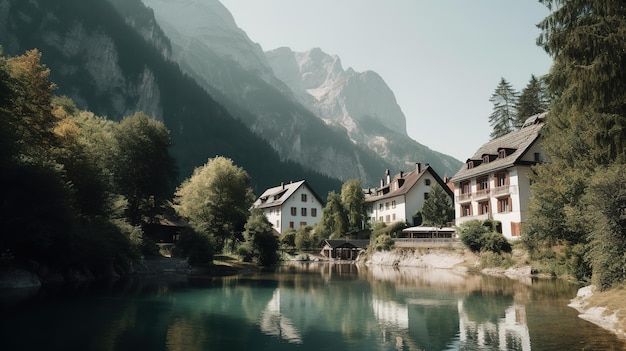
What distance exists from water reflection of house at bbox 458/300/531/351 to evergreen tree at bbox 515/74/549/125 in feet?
216

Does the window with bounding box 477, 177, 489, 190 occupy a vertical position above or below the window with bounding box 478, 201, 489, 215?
above

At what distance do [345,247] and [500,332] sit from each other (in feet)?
201

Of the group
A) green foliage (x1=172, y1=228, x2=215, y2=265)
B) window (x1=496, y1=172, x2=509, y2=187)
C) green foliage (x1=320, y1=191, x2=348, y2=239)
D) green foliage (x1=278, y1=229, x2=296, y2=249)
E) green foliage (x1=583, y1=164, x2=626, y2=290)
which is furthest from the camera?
green foliage (x1=278, y1=229, x2=296, y2=249)

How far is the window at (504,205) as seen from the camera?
5369cm

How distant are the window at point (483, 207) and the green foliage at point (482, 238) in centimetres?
390

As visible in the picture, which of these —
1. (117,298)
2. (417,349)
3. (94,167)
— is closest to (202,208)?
(94,167)

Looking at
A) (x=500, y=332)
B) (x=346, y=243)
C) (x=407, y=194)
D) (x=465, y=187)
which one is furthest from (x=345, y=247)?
(x=500, y=332)

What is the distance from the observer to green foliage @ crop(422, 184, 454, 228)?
68.4 metres

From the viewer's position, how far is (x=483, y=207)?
59312 mm

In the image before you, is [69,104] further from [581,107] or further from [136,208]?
[581,107]

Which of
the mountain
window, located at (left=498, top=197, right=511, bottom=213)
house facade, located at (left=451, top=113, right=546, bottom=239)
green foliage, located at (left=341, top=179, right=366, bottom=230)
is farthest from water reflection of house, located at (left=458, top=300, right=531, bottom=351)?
the mountain

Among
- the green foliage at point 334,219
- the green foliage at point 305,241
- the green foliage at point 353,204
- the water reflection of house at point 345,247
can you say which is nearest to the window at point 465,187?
the water reflection of house at point 345,247

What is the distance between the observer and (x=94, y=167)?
43906 millimetres

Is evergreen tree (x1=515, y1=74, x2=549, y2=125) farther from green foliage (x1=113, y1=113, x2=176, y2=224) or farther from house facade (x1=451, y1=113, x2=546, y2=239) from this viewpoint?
green foliage (x1=113, y1=113, x2=176, y2=224)
